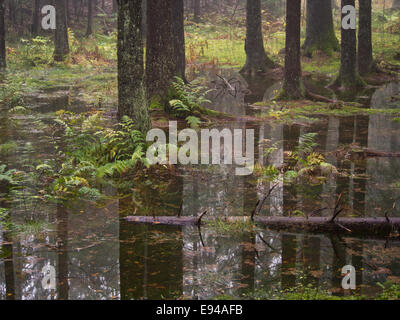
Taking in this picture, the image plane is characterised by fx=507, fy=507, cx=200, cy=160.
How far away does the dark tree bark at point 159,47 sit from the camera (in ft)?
43.2

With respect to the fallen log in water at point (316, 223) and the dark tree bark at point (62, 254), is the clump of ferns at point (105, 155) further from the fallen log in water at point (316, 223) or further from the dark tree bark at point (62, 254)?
the fallen log in water at point (316, 223)

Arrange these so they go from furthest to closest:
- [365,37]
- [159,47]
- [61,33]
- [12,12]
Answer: [12,12]
[61,33]
[365,37]
[159,47]

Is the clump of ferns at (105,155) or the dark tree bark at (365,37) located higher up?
the dark tree bark at (365,37)

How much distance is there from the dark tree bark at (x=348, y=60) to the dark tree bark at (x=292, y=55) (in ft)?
7.72

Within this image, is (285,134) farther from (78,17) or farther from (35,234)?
(78,17)

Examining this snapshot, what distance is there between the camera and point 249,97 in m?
18.1

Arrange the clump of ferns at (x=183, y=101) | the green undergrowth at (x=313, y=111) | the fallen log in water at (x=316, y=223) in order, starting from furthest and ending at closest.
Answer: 1. the green undergrowth at (x=313, y=111)
2. the clump of ferns at (x=183, y=101)
3. the fallen log in water at (x=316, y=223)

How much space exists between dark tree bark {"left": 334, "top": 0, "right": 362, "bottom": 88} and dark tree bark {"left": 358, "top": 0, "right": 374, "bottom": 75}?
2.30 meters

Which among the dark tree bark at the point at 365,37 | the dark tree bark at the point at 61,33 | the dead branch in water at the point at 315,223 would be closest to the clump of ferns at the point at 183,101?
the dead branch in water at the point at 315,223

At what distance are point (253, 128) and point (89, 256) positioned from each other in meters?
7.89

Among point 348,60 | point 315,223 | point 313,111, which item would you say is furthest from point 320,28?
point 315,223

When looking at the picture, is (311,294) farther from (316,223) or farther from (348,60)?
(348,60)

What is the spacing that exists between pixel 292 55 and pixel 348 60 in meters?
2.95

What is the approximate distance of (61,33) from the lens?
1068 inches
